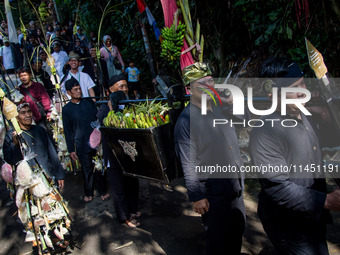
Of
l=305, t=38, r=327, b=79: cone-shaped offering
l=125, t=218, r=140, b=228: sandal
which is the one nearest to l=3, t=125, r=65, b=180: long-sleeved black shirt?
l=125, t=218, r=140, b=228: sandal

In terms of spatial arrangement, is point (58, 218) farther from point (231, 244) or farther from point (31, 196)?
point (231, 244)

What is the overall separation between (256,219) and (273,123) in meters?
2.28

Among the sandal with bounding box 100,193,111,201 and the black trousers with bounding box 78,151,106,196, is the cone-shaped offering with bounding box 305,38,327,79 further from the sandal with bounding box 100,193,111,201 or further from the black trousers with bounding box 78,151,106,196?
the sandal with bounding box 100,193,111,201

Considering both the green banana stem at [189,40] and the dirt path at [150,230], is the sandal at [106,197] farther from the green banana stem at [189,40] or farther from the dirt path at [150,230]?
the green banana stem at [189,40]

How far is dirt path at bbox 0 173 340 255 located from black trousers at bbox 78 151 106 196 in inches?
7.9

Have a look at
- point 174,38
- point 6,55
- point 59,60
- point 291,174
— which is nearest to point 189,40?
point 174,38

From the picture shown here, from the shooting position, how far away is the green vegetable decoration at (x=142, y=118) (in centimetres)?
240

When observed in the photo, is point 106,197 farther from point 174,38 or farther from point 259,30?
point 259,30

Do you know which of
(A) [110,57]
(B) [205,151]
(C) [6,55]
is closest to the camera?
(B) [205,151]

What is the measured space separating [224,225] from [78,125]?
9.75 ft

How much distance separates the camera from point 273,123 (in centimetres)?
168

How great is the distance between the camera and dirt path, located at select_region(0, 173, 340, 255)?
3.15 metres

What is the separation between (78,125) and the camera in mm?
4340

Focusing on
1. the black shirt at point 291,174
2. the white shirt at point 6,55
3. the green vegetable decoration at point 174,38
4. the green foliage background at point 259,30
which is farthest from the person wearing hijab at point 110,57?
the black shirt at point 291,174
